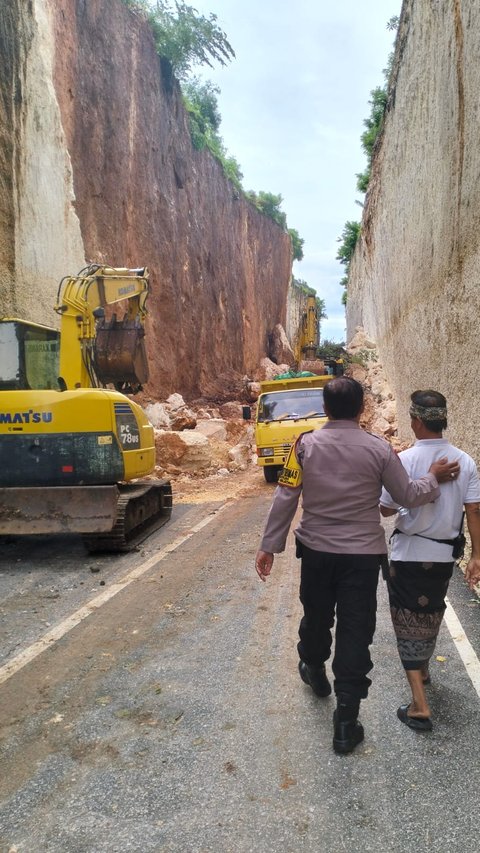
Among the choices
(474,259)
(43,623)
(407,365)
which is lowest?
(43,623)

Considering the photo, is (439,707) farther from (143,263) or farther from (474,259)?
(143,263)

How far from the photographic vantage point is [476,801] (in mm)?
2578

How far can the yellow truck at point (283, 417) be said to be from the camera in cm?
1154

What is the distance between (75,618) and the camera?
4965 millimetres

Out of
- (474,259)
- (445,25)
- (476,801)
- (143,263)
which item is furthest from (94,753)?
(143,263)

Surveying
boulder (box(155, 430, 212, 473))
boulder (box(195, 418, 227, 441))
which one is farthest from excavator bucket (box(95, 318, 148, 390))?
boulder (box(195, 418, 227, 441))

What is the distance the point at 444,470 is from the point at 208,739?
1872 mm

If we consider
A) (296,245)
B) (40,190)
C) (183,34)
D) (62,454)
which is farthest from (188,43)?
(296,245)

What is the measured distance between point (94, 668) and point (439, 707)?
7.25 ft

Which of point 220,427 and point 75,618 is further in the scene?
point 220,427

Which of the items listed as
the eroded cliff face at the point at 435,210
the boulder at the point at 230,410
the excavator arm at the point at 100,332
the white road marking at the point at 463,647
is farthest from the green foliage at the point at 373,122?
the white road marking at the point at 463,647

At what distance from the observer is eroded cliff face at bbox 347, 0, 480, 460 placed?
6660 mm

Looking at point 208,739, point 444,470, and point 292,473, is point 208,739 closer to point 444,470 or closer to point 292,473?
point 292,473

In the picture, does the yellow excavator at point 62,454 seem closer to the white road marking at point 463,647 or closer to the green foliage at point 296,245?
the white road marking at point 463,647
